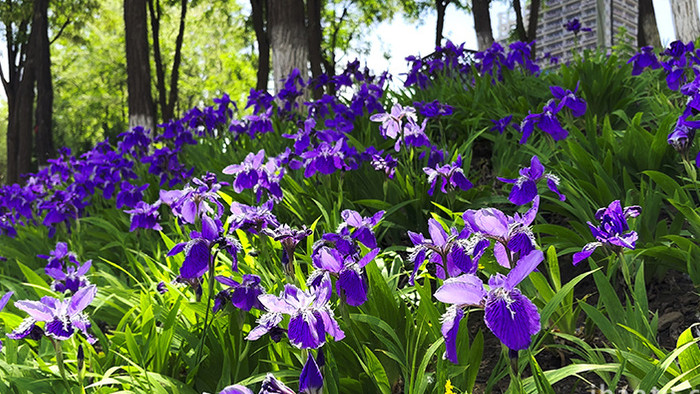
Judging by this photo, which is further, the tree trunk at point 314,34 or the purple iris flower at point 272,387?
the tree trunk at point 314,34

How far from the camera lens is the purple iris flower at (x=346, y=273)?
6.09ft

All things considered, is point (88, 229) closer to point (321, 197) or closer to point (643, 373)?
point (321, 197)

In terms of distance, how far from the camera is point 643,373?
1.84 m

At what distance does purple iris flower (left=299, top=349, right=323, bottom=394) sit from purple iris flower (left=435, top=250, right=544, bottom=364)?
338 mm

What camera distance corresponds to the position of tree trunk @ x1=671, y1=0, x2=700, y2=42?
7.34m

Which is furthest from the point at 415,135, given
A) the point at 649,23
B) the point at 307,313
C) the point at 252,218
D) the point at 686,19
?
the point at 649,23

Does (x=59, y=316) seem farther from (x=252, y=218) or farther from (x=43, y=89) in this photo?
(x=43, y=89)

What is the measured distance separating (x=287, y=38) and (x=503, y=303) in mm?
6082

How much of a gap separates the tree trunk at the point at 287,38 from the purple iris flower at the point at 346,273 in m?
5.30

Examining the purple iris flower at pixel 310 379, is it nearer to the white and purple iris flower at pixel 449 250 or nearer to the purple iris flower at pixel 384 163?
the white and purple iris flower at pixel 449 250

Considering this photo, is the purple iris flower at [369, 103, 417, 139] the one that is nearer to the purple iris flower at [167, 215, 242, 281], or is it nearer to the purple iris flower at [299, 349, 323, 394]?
the purple iris flower at [167, 215, 242, 281]

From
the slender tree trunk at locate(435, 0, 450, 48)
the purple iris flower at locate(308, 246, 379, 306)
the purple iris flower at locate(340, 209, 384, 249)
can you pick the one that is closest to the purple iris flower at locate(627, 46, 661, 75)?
the purple iris flower at locate(340, 209, 384, 249)

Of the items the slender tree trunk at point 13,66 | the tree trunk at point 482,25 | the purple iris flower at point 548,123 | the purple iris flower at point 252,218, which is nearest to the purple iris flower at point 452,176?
the purple iris flower at point 548,123

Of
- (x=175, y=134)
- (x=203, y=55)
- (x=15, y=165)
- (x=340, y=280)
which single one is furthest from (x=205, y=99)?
(x=340, y=280)
